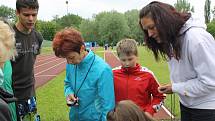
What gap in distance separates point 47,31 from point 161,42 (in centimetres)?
9352

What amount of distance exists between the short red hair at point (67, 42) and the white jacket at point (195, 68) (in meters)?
0.89

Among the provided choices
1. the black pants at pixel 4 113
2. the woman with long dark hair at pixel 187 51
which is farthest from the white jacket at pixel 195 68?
the black pants at pixel 4 113

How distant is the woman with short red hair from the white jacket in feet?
2.19

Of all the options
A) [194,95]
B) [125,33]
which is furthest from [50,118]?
[125,33]

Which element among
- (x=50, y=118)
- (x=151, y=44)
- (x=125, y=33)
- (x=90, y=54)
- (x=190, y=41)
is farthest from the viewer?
(x=125, y=33)

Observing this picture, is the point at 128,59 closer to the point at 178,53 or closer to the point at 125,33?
the point at 178,53

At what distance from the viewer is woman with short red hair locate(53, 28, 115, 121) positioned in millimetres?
3781

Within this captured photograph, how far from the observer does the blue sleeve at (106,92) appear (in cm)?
382

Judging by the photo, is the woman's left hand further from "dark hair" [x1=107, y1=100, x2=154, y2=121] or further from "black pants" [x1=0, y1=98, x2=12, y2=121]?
"black pants" [x1=0, y1=98, x2=12, y2=121]

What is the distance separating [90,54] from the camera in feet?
13.0

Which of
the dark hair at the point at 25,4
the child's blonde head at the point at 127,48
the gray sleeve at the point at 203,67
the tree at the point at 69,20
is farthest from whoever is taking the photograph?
the tree at the point at 69,20

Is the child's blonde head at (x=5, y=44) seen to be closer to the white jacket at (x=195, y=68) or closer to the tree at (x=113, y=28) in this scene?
the white jacket at (x=195, y=68)

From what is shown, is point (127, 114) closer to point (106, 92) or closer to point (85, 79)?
point (106, 92)

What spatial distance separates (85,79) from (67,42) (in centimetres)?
43
